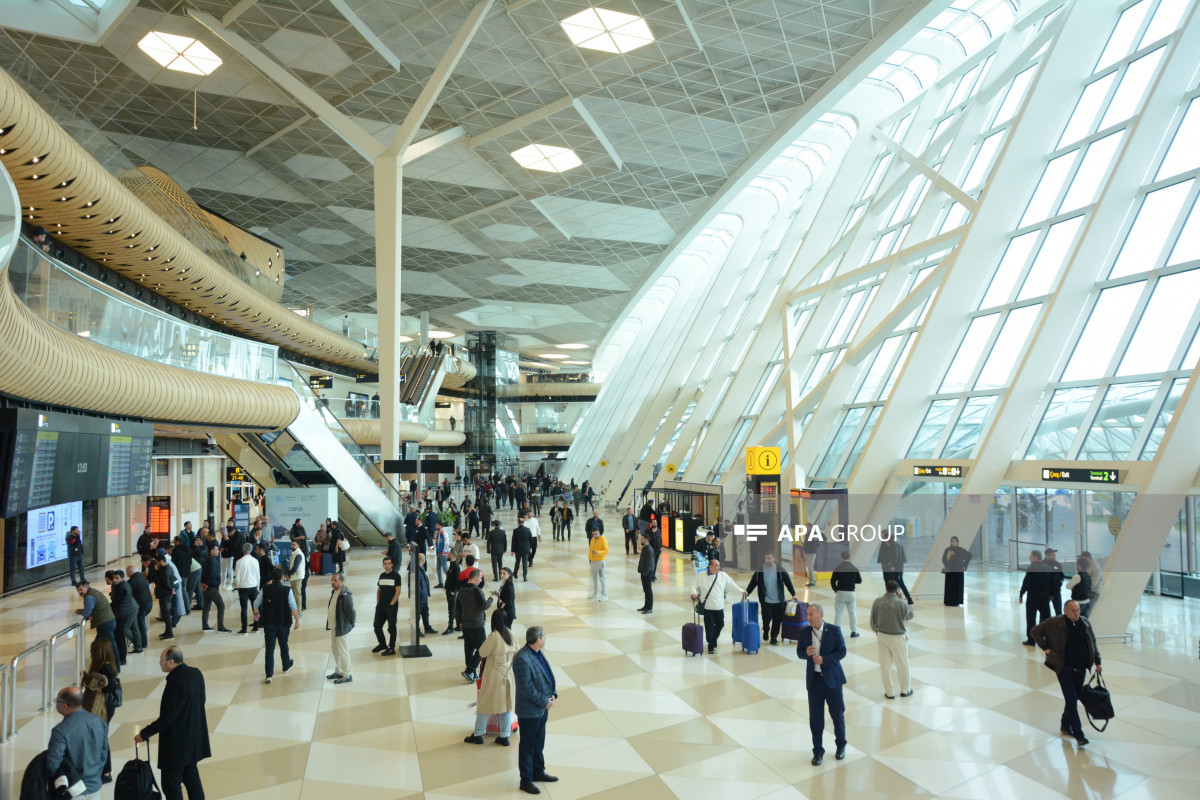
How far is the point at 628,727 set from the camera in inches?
310

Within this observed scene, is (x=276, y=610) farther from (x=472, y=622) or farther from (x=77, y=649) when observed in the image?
(x=472, y=622)

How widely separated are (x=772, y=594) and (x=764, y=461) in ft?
21.9

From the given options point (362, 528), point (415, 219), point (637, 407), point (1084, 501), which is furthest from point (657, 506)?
point (637, 407)

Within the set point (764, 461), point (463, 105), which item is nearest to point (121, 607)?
point (764, 461)

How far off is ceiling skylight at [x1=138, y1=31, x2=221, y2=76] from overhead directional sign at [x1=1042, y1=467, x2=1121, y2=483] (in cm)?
1959

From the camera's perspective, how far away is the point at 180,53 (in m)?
18.9

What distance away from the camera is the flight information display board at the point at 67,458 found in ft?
29.4

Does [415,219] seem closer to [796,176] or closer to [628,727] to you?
[796,176]

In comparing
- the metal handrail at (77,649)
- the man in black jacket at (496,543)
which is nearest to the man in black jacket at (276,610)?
the metal handrail at (77,649)

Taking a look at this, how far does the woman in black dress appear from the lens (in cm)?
1384

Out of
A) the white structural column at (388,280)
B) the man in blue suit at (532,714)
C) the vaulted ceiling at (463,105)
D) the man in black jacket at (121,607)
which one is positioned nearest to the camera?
the man in blue suit at (532,714)

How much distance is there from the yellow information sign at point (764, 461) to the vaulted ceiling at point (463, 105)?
356 inches

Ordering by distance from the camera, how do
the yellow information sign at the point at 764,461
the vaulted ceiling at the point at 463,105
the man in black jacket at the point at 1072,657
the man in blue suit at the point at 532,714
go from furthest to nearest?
1. the yellow information sign at the point at 764,461
2. the vaulted ceiling at the point at 463,105
3. the man in black jacket at the point at 1072,657
4. the man in blue suit at the point at 532,714

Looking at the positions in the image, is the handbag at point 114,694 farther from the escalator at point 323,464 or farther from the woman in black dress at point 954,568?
the escalator at point 323,464
